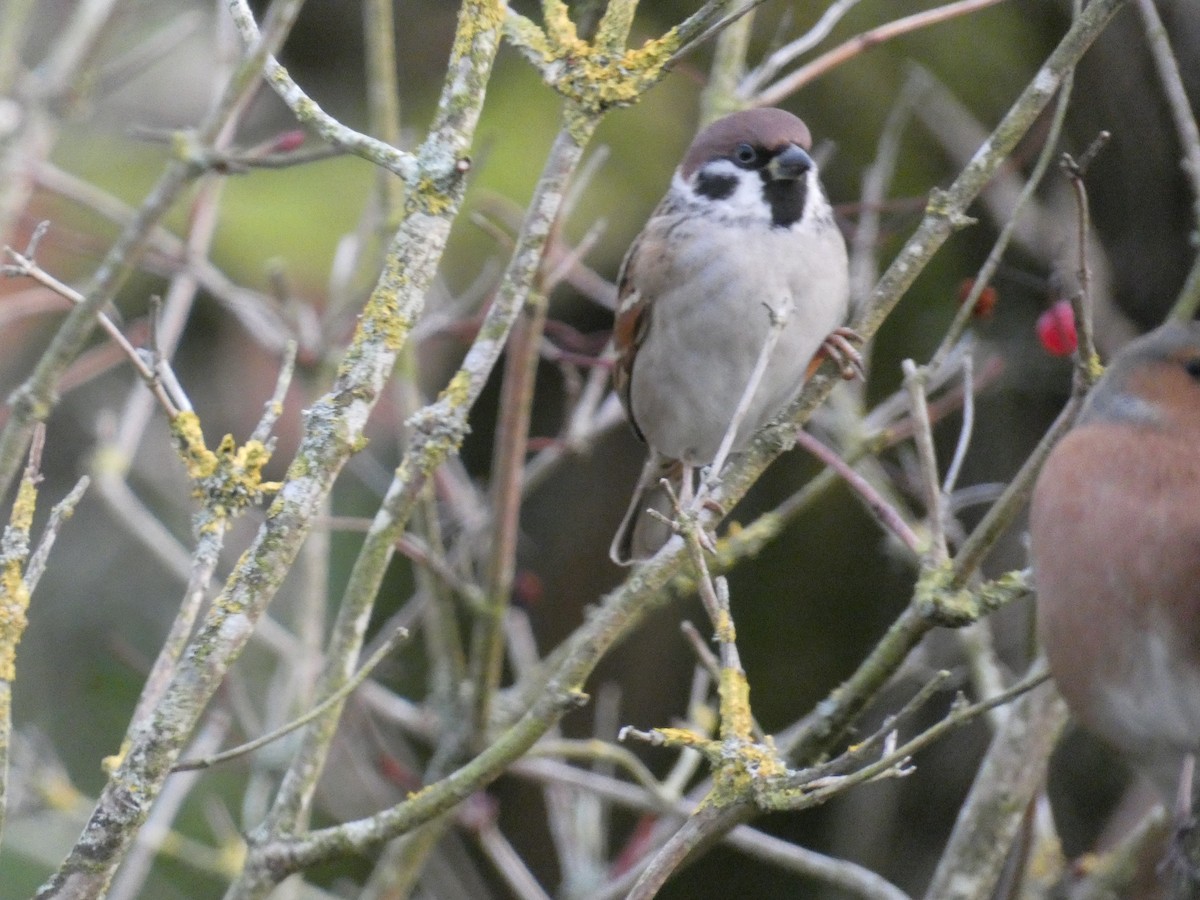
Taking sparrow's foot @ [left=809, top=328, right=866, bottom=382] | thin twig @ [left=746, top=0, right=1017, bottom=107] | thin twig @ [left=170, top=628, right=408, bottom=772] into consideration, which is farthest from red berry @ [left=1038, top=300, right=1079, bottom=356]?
thin twig @ [left=170, top=628, right=408, bottom=772]

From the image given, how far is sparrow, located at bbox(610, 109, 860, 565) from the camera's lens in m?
3.13

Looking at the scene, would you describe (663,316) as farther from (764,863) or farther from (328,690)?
(764,863)

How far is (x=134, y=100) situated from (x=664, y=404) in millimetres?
2776

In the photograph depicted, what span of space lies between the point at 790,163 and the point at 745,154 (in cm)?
10

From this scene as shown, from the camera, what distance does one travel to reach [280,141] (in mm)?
2471

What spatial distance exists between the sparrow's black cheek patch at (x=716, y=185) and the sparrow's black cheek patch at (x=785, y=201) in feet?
0.25

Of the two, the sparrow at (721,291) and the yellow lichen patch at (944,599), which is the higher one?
the sparrow at (721,291)

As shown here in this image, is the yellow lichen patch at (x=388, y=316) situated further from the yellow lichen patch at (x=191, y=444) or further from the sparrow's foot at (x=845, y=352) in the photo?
the sparrow's foot at (x=845, y=352)

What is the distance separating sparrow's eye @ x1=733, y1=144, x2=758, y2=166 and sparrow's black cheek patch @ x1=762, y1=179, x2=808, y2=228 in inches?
2.8

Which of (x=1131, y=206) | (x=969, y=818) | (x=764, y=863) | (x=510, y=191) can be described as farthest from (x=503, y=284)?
(x=764, y=863)

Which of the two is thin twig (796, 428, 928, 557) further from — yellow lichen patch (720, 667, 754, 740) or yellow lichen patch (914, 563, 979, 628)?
yellow lichen patch (720, 667, 754, 740)

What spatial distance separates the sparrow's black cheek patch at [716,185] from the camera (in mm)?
3270

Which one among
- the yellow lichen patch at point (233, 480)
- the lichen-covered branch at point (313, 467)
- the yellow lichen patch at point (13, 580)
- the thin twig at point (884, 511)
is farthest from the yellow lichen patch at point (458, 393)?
the yellow lichen patch at point (13, 580)

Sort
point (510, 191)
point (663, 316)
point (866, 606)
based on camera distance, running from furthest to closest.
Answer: point (866, 606)
point (510, 191)
point (663, 316)
